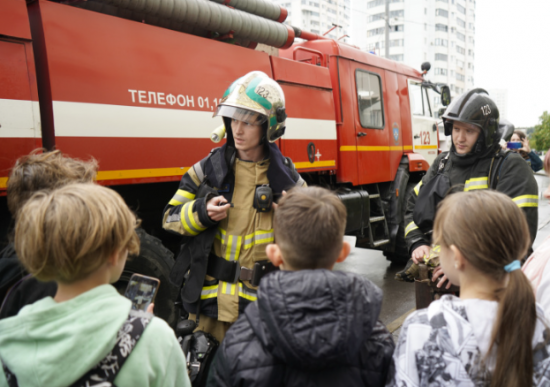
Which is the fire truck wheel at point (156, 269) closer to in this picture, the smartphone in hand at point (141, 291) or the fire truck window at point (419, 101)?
the smartphone in hand at point (141, 291)

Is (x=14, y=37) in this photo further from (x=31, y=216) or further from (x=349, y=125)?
(x=349, y=125)

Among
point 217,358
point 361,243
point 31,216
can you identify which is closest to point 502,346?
point 217,358

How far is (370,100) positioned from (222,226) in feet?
13.6

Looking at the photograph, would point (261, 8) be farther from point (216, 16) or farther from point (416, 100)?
point (416, 100)

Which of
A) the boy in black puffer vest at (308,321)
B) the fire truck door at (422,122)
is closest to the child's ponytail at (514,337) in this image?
the boy in black puffer vest at (308,321)

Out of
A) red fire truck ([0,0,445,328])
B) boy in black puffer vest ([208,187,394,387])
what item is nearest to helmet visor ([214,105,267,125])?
boy in black puffer vest ([208,187,394,387])

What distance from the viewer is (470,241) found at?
4.53ft

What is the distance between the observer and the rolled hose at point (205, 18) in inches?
130

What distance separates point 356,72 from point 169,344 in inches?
196

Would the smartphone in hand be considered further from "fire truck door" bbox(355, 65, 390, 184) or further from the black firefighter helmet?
"fire truck door" bbox(355, 65, 390, 184)

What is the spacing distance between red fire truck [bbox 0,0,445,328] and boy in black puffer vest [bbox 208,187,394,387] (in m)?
1.98

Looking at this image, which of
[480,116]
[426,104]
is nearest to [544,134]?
[426,104]

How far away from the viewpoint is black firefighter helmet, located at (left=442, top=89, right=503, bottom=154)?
102 inches

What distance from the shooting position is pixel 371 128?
576 centimetres
